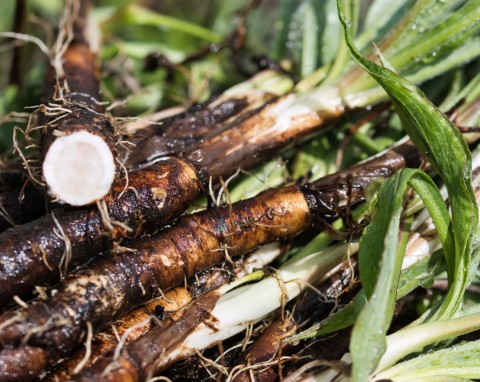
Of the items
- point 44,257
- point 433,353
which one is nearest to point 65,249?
point 44,257

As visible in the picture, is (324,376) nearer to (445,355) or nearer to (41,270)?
(445,355)

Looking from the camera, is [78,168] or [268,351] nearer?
[78,168]

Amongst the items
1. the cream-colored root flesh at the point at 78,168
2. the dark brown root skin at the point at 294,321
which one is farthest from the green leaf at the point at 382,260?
the cream-colored root flesh at the point at 78,168

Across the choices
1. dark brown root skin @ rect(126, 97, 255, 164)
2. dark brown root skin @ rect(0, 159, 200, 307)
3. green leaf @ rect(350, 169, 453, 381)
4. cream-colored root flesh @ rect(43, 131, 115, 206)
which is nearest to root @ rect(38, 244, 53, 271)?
dark brown root skin @ rect(0, 159, 200, 307)

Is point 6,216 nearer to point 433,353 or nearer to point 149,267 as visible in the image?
point 149,267

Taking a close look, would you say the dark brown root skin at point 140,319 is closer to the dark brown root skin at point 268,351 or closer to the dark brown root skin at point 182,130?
the dark brown root skin at point 268,351

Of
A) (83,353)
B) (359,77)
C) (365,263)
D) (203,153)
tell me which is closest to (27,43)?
(203,153)
